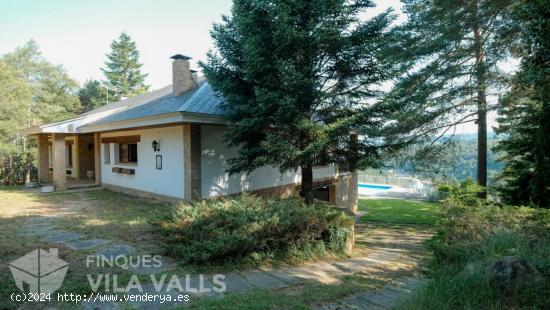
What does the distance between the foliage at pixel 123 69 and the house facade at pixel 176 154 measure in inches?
1139

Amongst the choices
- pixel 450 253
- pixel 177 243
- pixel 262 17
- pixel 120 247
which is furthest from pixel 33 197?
pixel 450 253

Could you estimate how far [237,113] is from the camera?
9.55 m

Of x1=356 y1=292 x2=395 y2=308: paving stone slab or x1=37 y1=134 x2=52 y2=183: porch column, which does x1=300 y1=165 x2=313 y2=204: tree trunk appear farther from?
x1=37 y1=134 x2=52 y2=183: porch column

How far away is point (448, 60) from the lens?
12141mm

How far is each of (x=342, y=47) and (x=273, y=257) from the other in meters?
6.02

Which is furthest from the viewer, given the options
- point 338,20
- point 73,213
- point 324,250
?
point 73,213

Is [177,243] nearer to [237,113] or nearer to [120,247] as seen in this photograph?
[120,247]

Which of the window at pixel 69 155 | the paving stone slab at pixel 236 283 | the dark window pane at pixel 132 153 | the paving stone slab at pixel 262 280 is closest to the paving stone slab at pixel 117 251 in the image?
the paving stone slab at pixel 236 283

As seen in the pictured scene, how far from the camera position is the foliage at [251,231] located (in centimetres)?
528

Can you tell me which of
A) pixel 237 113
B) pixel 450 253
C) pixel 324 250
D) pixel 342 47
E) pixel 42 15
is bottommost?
pixel 324 250

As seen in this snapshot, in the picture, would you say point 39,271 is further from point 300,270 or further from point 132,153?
point 132,153

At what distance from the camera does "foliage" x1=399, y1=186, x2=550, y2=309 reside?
10.0ft

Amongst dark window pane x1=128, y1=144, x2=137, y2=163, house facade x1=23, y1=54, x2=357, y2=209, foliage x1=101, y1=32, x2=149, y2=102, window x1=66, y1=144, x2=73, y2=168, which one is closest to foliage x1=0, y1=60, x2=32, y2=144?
window x1=66, y1=144, x2=73, y2=168

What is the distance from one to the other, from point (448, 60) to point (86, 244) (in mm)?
13169
